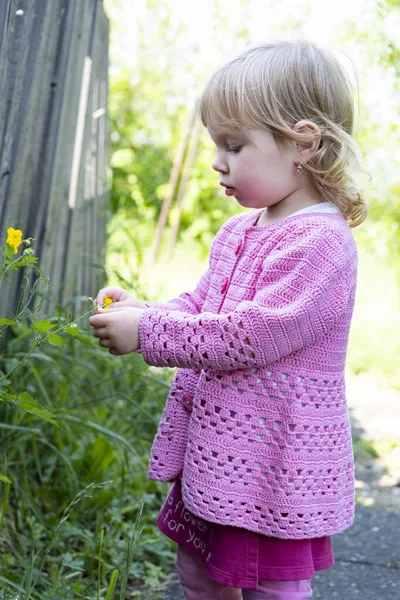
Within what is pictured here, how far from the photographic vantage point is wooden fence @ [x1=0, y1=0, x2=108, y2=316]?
2.14m

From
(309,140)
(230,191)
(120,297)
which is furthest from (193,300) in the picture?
(309,140)

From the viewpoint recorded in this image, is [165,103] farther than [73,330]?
Yes

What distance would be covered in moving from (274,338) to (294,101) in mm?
523

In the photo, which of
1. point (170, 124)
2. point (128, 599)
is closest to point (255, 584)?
point (128, 599)

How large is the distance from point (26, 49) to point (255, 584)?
4.94ft

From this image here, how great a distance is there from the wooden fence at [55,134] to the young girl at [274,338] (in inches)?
19.2

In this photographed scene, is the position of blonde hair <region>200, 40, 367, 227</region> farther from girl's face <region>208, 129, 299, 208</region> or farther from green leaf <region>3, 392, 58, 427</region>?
green leaf <region>3, 392, 58, 427</region>

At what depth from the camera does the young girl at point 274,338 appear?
164 cm

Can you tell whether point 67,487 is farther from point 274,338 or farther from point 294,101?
point 294,101

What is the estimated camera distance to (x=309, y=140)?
5.65 feet

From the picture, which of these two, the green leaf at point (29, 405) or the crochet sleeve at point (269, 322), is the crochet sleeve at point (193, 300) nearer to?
the crochet sleeve at point (269, 322)

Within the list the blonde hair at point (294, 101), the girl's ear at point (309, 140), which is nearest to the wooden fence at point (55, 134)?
the blonde hair at point (294, 101)

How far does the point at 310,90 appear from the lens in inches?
68.2

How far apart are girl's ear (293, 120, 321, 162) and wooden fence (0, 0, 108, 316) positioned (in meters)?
0.69
